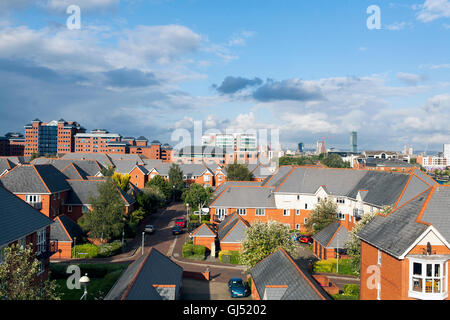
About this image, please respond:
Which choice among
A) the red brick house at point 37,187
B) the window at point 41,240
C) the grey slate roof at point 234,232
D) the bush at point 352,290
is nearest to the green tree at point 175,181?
the red brick house at point 37,187

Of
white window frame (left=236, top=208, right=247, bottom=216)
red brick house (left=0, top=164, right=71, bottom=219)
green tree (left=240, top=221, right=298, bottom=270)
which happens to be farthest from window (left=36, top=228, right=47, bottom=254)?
white window frame (left=236, top=208, right=247, bottom=216)

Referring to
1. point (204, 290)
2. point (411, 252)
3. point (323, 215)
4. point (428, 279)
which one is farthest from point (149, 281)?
point (323, 215)

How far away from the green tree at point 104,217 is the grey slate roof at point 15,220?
11.8m

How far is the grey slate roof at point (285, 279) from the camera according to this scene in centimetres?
1866

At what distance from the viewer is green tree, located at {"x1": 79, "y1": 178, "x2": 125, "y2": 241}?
1597 inches

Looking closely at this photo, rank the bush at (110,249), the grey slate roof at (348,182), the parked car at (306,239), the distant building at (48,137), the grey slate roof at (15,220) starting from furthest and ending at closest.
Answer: the distant building at (48,137) < the parked car at (306,239) < the grey slate roof at (348,182) < the bush at (110,249) < the grey slate roof at (15,220)

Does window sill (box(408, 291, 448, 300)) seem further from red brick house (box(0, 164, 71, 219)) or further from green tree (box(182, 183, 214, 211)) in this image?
green tree (box(182, 183, 214, 211))

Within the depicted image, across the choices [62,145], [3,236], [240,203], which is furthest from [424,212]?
[62,145]

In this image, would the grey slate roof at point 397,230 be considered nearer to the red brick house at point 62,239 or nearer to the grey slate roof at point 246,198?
the grey slate roof at point 246,198

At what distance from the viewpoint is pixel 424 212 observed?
21.9 metres

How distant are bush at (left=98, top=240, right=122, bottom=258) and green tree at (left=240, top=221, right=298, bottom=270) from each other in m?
17.8

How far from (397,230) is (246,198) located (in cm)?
3437

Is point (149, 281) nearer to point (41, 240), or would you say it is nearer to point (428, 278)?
point (41, 240)
